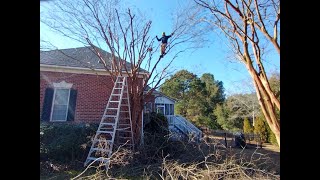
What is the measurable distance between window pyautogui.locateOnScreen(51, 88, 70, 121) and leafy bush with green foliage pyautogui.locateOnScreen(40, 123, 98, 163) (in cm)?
14

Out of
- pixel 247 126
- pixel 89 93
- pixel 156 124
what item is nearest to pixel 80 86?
pixel 89 93

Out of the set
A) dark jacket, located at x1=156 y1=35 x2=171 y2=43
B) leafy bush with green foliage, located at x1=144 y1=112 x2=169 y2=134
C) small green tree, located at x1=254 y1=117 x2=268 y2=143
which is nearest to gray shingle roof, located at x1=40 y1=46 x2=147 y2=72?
dark jacket, located at x1=156 y1=35 x2=171 y2=43

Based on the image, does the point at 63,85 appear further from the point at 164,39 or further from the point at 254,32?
the point at 254,32

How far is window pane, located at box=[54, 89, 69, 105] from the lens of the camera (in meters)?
3.88

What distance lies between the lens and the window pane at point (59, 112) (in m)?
3.74

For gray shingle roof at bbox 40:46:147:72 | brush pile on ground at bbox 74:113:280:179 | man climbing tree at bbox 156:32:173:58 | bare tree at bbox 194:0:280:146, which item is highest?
man climbing tree at bbox 156:32:173:58

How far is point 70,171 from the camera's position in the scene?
3336mm

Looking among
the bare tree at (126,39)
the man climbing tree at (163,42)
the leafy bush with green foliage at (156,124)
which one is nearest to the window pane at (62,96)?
the bare tree at (126,39)

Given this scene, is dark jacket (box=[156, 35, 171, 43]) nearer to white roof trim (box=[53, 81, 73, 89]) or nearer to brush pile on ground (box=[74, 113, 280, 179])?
brush pile on ground (box=[74, 113, 280, 179])

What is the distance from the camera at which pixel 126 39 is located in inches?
167

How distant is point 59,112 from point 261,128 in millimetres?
3508
